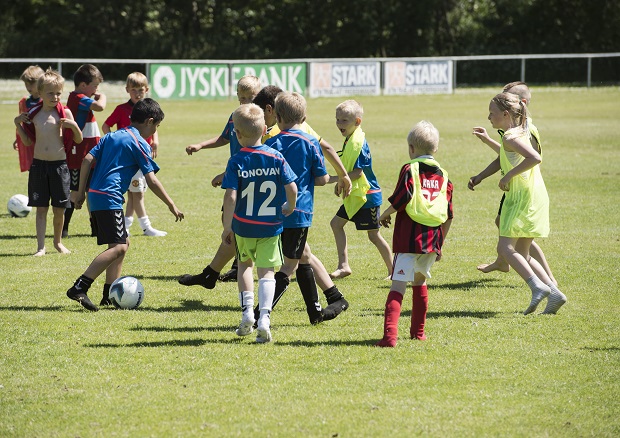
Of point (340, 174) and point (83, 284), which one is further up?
point (340, 174)

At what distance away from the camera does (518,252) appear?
7730 mm

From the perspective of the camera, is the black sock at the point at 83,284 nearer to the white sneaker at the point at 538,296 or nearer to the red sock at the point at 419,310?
the red sock at the point at 419,310

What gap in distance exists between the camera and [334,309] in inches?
283

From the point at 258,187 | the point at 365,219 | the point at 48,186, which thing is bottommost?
the point at 365,219

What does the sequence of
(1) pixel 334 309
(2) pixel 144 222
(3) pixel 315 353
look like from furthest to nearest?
1. (2) pixel 144 222
2. (1) pixel 334 309
3. (3) pixel 315 353

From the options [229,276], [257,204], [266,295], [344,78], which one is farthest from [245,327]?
[344,78]

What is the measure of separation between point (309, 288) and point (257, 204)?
2.98 feet

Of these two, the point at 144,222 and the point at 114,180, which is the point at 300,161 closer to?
the point at 114,180

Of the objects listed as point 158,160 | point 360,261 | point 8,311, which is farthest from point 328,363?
point 158,160

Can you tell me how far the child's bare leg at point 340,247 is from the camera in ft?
29.0

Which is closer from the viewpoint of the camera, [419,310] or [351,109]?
Answer: [419,310]

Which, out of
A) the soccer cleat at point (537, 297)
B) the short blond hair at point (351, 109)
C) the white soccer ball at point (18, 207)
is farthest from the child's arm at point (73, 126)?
the soccer cleat at point (537, 297)

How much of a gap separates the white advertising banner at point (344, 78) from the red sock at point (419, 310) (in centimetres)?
2749

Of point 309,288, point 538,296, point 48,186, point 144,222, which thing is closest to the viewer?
point 309,288
